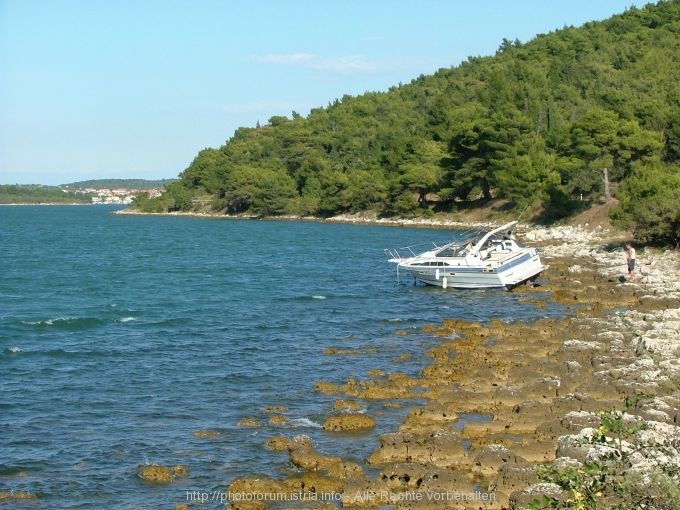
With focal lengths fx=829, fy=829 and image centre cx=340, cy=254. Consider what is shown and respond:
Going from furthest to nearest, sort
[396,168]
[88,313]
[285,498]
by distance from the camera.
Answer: [396,168] < [88,313] < [285,498]

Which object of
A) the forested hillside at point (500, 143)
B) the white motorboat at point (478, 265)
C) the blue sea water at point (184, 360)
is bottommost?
the blue sea water at point (184, 360)

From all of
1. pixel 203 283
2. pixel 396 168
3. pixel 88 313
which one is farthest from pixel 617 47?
pixel 88 313

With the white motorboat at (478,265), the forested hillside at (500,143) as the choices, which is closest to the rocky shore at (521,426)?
the white motorboat at (478,265)

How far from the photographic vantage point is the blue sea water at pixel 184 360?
16.3 m

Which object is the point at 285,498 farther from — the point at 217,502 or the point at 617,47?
the point at 617,47

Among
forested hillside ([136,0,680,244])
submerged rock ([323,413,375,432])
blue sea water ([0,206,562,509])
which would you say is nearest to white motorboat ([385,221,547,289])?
blue sea water ([0,206,562,509])

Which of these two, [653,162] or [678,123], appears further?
[678,123]

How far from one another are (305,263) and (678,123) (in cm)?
3857

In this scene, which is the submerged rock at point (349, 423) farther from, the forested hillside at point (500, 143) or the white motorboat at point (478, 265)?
the forested hillside at point (500, 143)

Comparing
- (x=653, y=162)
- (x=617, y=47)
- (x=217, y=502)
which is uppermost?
(x=617, y=47)

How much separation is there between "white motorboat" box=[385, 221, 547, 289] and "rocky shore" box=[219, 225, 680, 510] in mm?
9211

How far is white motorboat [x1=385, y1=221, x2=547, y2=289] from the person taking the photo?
4041 centimetres

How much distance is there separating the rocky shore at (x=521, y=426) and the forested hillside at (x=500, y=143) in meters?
20.4

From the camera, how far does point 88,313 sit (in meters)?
36.3
